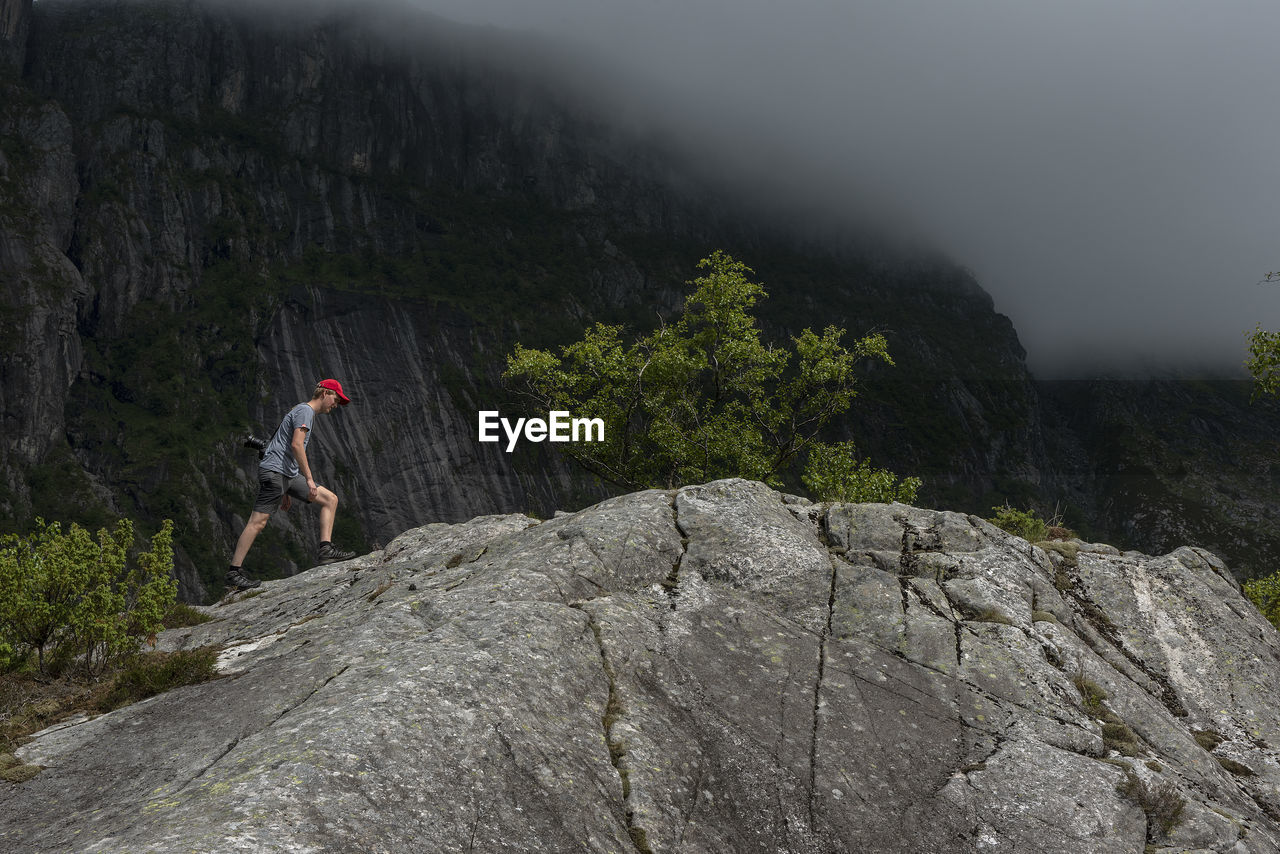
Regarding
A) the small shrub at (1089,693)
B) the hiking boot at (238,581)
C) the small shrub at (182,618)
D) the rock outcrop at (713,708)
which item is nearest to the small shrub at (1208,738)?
the rock outcrop at (713,708)

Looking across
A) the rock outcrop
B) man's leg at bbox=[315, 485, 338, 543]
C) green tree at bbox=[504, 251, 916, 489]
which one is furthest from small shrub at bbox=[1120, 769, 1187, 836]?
green tree at bbox=[504, 251, 916, 489]

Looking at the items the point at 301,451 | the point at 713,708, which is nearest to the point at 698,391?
the point at 301,451

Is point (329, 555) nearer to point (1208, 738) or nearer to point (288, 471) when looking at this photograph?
point (288, 471)

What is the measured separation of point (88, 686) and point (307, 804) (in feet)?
18.8

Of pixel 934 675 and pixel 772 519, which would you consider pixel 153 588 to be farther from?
pixel 934 675

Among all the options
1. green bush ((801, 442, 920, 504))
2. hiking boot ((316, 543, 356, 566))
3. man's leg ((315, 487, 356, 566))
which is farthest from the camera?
green bush ((801, 442, 920, 504))

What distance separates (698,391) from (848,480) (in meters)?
7.15

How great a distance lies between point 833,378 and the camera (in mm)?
25250

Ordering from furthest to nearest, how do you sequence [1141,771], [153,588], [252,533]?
1. [252,533]
2. [153,588]
3. [1141,771]

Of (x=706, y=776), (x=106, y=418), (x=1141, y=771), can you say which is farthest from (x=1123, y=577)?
(x=106, y=418)

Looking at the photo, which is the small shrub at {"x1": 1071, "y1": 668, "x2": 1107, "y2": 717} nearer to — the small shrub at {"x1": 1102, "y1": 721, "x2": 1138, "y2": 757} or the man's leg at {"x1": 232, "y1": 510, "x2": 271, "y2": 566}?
the small shrub at {"x1": 1102, "y1": 721, "x2": 1138, "y2": 757}

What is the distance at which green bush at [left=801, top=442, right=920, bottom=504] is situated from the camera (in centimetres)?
2005

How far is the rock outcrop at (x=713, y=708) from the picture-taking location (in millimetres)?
6309

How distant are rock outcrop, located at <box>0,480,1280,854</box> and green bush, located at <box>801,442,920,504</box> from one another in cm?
689
